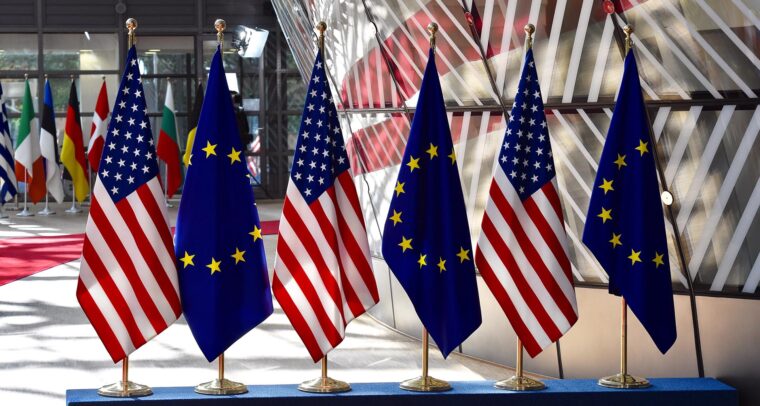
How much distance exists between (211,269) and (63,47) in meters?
20.3

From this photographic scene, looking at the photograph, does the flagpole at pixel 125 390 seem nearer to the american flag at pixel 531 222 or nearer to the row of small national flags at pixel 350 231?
the row of small national flags at pixel 350 231

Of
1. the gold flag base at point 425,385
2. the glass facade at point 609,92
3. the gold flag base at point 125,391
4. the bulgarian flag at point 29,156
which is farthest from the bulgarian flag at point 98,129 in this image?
the gold flag base at point 425,385

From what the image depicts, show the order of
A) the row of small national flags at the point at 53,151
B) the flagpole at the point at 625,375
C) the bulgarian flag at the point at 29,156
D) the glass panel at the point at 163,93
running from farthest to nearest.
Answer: the glass panel at the point at 163,93 < the bulgarian flag at the point at 29,156 < the row of small national flags at the point at 53,151 < the flagpole at the point at 625,375

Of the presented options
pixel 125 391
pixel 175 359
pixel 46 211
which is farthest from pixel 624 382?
pixel 46 211

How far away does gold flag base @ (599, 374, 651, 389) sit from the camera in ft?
18.4

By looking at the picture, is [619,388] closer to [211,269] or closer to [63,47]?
[211,269]

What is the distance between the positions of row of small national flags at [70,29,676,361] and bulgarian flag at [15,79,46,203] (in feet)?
52.3

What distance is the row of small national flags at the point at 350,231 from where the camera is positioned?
527 centimetres

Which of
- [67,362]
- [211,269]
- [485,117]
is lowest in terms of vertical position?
[67,362]

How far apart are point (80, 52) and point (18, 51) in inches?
53.9

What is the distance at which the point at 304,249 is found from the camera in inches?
214

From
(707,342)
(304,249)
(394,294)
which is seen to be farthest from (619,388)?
(394,294)

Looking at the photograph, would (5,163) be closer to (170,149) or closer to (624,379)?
(170,149)

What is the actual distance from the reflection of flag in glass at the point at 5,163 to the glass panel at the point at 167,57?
16.0 feet
